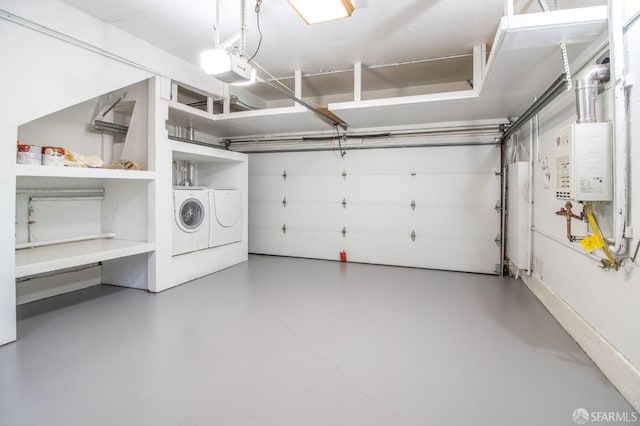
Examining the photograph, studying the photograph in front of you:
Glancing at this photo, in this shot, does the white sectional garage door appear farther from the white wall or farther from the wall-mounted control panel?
the wall-mounted control panel

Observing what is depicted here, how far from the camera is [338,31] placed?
3.10 metres

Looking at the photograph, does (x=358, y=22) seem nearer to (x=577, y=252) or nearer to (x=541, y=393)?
(x=577, y=252)

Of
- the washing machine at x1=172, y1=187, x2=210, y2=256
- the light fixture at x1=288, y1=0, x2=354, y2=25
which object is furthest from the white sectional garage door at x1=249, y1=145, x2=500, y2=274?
the light fixture at x1=288, y1=0, x2=354, y2=25

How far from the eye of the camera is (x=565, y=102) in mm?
2672

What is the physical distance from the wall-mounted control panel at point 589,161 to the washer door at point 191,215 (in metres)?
3.89

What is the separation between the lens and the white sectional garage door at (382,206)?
461 cm

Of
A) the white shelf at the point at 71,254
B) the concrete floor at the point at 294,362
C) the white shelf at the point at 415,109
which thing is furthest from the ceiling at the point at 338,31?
the concrete floor at the point at 294,362

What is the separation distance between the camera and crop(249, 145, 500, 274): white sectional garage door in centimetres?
461

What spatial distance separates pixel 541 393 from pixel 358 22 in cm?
318

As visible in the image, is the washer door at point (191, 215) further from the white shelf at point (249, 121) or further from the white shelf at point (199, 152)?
the white shelf at point (249, 121)

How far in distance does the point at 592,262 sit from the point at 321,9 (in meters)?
2.79

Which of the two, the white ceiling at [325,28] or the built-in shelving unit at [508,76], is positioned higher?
the white ceiling at [325,28]

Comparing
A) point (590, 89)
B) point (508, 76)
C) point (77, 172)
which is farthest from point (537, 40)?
point (77, 172)

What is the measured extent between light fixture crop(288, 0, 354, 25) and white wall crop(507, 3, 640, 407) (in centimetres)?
181
